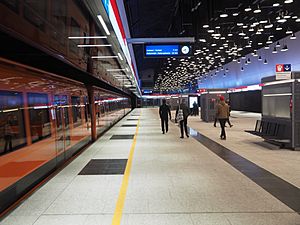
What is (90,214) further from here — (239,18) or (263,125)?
(239,18)

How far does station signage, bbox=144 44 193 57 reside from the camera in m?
14.2

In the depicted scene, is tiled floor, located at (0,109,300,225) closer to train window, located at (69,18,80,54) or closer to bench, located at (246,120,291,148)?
bench, located at (246,120,291,148)

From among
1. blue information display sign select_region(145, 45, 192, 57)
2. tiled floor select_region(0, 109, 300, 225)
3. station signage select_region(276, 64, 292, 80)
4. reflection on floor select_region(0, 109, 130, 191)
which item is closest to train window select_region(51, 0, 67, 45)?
reflection on floor select_region(0, 109, 130, 191)

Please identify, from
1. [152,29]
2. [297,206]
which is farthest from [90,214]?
[152,29]

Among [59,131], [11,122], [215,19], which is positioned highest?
[215,19]

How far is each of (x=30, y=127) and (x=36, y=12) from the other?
2.52 metres

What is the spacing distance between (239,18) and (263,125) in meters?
7.27

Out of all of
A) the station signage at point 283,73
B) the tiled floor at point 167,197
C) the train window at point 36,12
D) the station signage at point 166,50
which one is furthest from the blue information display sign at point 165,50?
the train window at point 36,12

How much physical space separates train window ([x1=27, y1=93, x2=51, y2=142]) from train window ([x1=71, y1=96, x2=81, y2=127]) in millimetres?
2758

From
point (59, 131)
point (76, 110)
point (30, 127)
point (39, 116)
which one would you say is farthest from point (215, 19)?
point (30, 127)

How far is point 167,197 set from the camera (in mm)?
5039

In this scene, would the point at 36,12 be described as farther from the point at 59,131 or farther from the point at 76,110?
the point at 76,110

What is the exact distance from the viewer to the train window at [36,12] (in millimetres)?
6066

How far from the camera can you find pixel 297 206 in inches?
179
